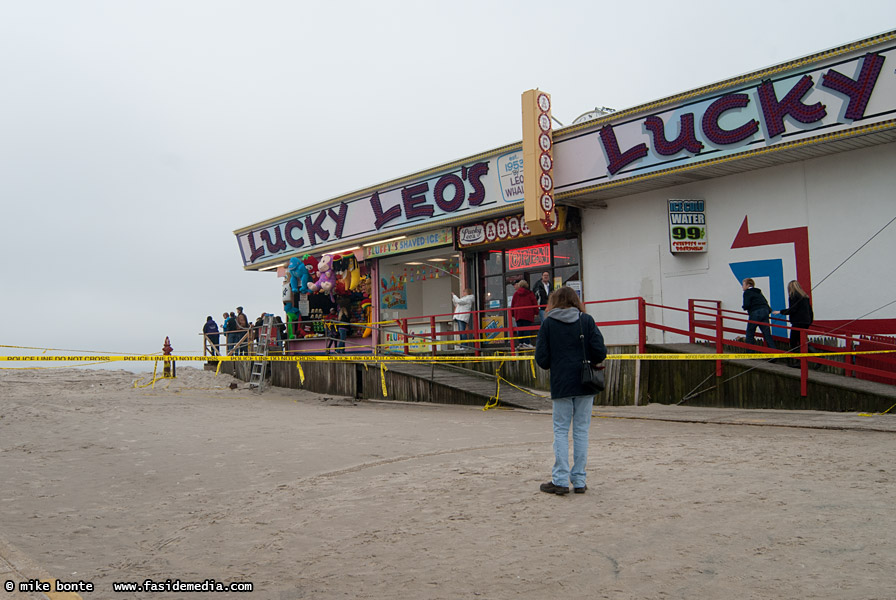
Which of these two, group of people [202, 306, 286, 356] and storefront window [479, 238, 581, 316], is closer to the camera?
storefront window [479, 238, 581, 316]

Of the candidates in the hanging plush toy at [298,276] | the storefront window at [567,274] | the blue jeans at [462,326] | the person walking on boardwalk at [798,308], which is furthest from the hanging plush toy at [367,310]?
the person walking on boardwalk at [798,308]

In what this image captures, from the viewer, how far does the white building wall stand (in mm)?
13828

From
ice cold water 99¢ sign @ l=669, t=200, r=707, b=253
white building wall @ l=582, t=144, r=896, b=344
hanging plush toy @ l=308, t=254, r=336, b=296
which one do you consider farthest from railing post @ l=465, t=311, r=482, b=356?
hanging plush toy @ l=308, t=254, r=336, b=296

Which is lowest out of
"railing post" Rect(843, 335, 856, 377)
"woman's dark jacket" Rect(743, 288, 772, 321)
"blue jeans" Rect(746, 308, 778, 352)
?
"railing post" Rect(843, 335, 856, 377)

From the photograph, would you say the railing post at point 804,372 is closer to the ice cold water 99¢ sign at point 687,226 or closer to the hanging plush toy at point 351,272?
the ice cold water 99¢ sign at point 687,226

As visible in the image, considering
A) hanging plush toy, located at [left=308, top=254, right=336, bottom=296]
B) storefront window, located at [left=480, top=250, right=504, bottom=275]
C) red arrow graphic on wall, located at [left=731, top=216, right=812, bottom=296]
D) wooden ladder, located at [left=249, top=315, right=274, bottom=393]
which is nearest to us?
red arrow graphic on wall, located at [left=731, top=216, right=812, bottom=296]

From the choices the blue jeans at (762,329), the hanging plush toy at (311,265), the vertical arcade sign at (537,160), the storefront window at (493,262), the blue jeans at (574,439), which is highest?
the vertical arcade sign at (537,160)

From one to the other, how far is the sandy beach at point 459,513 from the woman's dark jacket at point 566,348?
0.95m

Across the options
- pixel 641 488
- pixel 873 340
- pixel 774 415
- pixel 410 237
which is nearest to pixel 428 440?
pixel 641 488

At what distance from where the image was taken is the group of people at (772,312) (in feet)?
43.2

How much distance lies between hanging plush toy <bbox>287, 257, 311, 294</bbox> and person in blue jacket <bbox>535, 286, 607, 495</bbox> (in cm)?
1958

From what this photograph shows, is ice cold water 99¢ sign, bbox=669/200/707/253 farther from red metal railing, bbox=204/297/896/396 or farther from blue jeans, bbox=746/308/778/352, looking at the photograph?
blue jeans, bbox=746/308/778/352

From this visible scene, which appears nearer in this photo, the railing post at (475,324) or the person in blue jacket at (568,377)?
the person in blue jacket at (568,377)

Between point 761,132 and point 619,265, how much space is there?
15.8 feet
